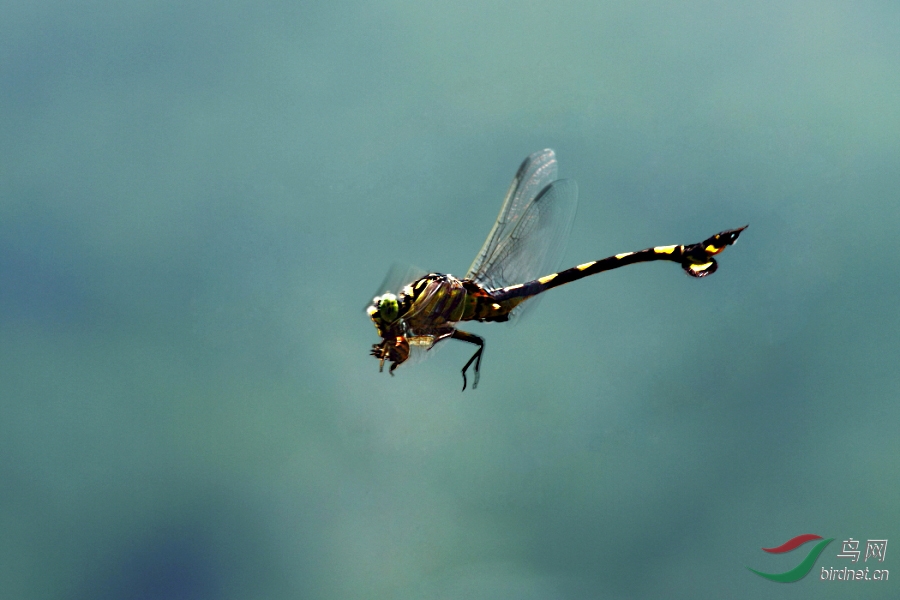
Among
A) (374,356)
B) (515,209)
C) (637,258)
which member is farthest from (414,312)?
(637,258)

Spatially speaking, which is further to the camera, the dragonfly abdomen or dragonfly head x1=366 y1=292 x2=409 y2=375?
the dragonfly abdomen

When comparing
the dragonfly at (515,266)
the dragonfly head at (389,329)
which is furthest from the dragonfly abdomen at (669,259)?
the dragonfly head at (389,329)

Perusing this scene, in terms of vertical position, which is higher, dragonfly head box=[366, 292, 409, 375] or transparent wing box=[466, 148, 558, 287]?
transparent wing box=[466, 148, 558, 287]

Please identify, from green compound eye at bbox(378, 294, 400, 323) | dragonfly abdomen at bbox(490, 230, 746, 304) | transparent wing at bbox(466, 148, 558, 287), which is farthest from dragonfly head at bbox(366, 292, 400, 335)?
dragonfly abdomen at bbox(490, 230, 746, 304)

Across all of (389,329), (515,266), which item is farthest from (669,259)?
(389,329)

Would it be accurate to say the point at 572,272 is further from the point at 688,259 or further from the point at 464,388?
the point at 464,388

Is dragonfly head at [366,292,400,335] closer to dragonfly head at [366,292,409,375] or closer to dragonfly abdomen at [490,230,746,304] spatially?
dragonfly head at [366,292,409,375]
